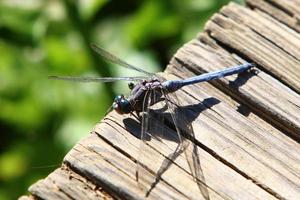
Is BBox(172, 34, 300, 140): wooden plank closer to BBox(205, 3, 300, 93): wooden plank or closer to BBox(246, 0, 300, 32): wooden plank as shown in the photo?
BBox(205, 3, 300, 93): wooden plank

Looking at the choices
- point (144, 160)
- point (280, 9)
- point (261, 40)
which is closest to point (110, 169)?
point (144, 160)

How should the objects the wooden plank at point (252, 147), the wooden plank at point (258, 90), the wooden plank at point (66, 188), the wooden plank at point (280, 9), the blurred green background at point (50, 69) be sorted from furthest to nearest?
the blurred green background at point (50, 69) → the wooden plank at point (280, 9) → the wooden plank at point (258, 90) → the wooden plank at point (252, 147) → the wooden plank at point (66, 188)

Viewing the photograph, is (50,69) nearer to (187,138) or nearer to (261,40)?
(261,40)

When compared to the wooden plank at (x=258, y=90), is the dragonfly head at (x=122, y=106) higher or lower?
lower

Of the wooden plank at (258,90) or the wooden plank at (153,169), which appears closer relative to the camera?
the wooden plank at (153,169)

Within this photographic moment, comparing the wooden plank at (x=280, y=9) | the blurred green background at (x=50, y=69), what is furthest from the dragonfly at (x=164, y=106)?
the blurred green background at (x=50, y=69)

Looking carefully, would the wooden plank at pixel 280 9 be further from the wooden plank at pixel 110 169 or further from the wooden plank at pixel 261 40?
the wooden plank at pixel 110 169

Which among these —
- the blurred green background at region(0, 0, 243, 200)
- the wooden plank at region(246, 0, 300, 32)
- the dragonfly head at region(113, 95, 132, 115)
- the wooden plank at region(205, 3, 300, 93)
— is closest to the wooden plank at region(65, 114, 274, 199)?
the dragonfly head at region(113, 95, 132, 115)
